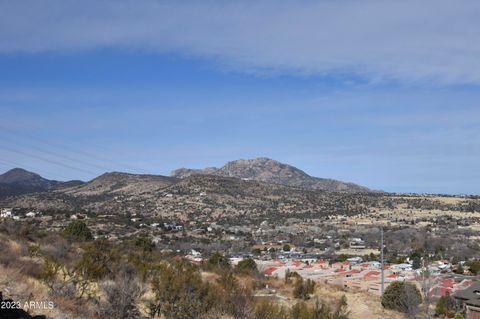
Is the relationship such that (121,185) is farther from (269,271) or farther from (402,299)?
(402,299)

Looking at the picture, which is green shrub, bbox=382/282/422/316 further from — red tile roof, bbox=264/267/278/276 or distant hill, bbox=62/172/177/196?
distant hill, bbox=62/172/177/196

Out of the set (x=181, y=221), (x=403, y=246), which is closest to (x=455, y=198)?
(x=403, y=246)

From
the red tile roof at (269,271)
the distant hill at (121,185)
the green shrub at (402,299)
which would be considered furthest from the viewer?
the distant hill at (121,185)

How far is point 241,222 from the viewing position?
9875 cm


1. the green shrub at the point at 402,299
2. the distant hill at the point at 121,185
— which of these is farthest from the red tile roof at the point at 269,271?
the distant hill at the point at 121,185

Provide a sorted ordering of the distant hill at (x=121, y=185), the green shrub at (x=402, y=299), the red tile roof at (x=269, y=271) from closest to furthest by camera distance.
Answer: the green shrub at (x=402, y=299), the red tile roof at (x=269, y=271), the distant hill at (x=121, y=185)

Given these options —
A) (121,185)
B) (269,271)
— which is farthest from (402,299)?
(121,185)

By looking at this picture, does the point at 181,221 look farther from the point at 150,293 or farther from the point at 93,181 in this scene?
the point at 150,293

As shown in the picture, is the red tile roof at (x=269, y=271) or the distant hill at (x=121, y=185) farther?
the distant hill at (x=121, y=185)

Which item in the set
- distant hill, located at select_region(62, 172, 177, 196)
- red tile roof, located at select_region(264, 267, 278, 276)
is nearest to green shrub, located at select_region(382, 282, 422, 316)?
red tile roof, located at select_region(264, 267, 278, 276)

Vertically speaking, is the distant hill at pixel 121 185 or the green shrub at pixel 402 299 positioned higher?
the distant hill at pixel 121 185

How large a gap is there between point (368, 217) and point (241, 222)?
2835cm

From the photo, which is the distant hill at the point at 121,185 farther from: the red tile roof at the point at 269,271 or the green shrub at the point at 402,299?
the green shrub at the point at 402,299

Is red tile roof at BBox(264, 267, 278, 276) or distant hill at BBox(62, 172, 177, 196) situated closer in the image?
red tile roof at BBox(264, 267, 278, 276)
